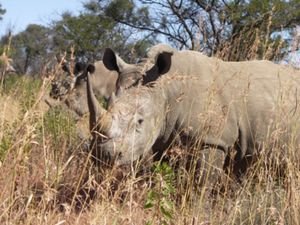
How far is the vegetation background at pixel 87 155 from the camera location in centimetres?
294

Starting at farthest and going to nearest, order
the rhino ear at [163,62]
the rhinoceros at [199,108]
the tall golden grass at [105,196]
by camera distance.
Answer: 1. the rhino ear at [163,62]
2. the rhinoceros at [199,108]
3. the tall golden grass at [105,196]

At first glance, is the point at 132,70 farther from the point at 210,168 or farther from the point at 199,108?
the point at 210,168

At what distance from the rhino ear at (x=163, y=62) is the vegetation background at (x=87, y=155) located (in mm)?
228

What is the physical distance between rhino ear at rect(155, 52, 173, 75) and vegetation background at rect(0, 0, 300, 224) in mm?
228

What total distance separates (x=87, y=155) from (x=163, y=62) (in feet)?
4.58

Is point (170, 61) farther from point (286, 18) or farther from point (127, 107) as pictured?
point (286, 18)

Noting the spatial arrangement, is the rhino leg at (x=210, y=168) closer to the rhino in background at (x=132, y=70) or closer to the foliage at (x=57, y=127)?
the rhino in background at (x=132, y=70)

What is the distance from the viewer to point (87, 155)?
3.79m

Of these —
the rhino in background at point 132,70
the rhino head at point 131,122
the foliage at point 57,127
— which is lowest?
the foliage at point 57,127

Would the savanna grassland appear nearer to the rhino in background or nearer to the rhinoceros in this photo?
the rhinoceros

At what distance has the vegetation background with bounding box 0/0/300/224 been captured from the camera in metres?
2.94

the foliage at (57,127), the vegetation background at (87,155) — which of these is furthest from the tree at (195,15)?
the foliage at (57,127)

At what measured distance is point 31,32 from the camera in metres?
39.2

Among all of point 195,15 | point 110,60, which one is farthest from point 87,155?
point 195,15
